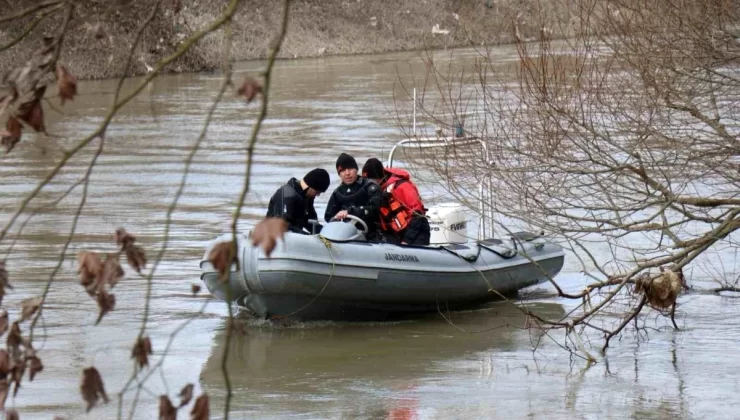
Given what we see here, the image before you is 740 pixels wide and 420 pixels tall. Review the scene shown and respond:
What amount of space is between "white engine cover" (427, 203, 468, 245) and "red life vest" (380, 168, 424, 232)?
50 cm

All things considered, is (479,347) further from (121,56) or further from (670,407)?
(121,56)

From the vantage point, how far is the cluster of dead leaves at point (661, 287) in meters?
6.21

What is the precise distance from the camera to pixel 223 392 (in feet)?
23.8

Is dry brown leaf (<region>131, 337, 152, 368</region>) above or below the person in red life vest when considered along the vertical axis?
below

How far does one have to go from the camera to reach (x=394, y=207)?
877 centimetres

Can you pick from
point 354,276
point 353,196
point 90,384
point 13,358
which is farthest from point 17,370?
point 353,196

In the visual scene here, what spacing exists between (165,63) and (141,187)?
1372 cm

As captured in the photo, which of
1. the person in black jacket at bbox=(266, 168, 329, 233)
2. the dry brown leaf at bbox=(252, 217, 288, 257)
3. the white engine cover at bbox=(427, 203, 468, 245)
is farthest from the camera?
the white engine cover at bbox=(427, 203, 468, 245)

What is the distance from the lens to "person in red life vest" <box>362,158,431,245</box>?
8.63m

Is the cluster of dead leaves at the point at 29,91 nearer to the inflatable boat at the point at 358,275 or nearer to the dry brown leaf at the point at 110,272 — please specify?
the dry brown leaf at the point at 110,272

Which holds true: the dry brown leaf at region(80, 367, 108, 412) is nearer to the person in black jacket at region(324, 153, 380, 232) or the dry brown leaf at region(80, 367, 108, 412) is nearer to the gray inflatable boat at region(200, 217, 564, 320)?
the gray inflatable boat at region(200, 217, 564, 320)

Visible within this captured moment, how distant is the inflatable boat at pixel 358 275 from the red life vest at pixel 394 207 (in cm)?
24

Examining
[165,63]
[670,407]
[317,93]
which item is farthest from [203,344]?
[317,93]

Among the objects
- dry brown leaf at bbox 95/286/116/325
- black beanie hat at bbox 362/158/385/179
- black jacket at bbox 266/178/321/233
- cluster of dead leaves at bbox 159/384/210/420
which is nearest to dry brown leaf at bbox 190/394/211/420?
cluster of dead leaves at bbox 159/384/210/420
